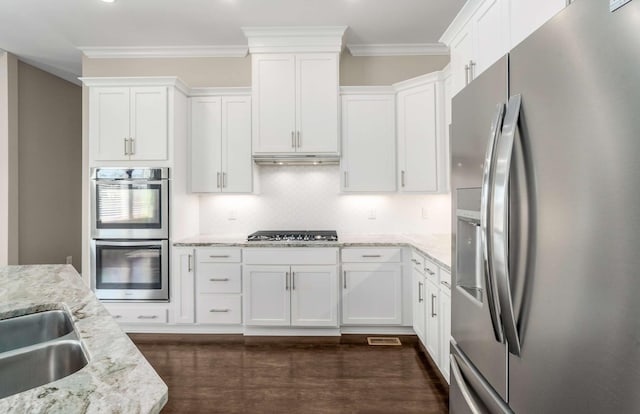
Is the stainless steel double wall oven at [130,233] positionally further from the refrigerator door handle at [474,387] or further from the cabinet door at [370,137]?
the refrigerator door handle at [474,387]

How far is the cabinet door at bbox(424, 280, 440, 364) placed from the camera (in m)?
2.43

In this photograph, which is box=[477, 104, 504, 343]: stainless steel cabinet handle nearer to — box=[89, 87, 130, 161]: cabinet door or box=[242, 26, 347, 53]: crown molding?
box=[242, 26, 347, 53]: crown molding

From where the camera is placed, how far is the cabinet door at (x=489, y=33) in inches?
66.7

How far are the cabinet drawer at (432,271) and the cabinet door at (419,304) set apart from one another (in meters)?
0.17

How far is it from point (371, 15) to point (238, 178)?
2033 millimetres

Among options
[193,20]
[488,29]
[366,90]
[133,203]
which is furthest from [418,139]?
[133,203]

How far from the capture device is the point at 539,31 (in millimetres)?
857

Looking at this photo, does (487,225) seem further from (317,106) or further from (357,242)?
(317,106)

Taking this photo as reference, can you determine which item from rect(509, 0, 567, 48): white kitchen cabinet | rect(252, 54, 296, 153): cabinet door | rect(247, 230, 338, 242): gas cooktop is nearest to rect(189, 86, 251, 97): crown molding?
rect(252, 54, 296, 153): cabinet door

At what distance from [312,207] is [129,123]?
6.69ft

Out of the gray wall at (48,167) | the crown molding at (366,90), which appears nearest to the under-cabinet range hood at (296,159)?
the crown molding at (366,90)

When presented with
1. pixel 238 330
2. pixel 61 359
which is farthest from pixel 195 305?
pixel 61 359

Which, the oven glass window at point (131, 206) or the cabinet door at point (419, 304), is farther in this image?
the oven glass window at point (131, 206)

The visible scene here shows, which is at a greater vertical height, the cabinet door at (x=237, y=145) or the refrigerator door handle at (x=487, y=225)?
the cabinet door at (x=237, y=145)
